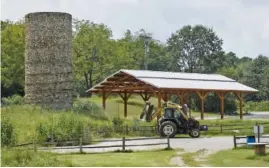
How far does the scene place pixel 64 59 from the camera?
38656 millimetres

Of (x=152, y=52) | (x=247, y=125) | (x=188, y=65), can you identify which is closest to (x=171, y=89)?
(x=247, y=125)

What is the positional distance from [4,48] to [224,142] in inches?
1249

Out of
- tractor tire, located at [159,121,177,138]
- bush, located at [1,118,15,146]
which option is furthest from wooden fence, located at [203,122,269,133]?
bush, located at [1,118,15,146]

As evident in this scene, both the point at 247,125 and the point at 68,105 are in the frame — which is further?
the point at 68,105

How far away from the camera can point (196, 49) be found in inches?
3556

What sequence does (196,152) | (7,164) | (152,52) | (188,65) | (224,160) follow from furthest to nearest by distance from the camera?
(152,52)
(188,65)
(196,152)
(224,160)
(7,164)

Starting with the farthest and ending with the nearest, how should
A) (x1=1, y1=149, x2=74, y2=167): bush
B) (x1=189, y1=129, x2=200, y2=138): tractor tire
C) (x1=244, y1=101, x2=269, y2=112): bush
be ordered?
1. (x1=244, y1=101, x2=269, y2=112): bush
2. (x1=189, y1=129, x2=200, y2=138): tractor tire
3. (x1=1, y1=149, x2=74, y2=167): bush

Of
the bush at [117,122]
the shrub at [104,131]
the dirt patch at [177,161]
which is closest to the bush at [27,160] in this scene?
the dirt patch at [177,161]

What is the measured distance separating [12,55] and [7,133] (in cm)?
3145

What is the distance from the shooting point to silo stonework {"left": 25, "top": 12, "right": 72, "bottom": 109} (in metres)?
38.1

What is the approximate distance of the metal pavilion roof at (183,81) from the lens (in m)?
39.2

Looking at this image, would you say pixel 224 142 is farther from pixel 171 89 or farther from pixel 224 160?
pixel 171 89

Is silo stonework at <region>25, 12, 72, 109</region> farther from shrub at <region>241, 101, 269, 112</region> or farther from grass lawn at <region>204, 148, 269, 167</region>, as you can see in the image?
shrub at <region>241, 101, 269, 112</region>

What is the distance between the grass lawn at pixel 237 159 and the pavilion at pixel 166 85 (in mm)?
15857
